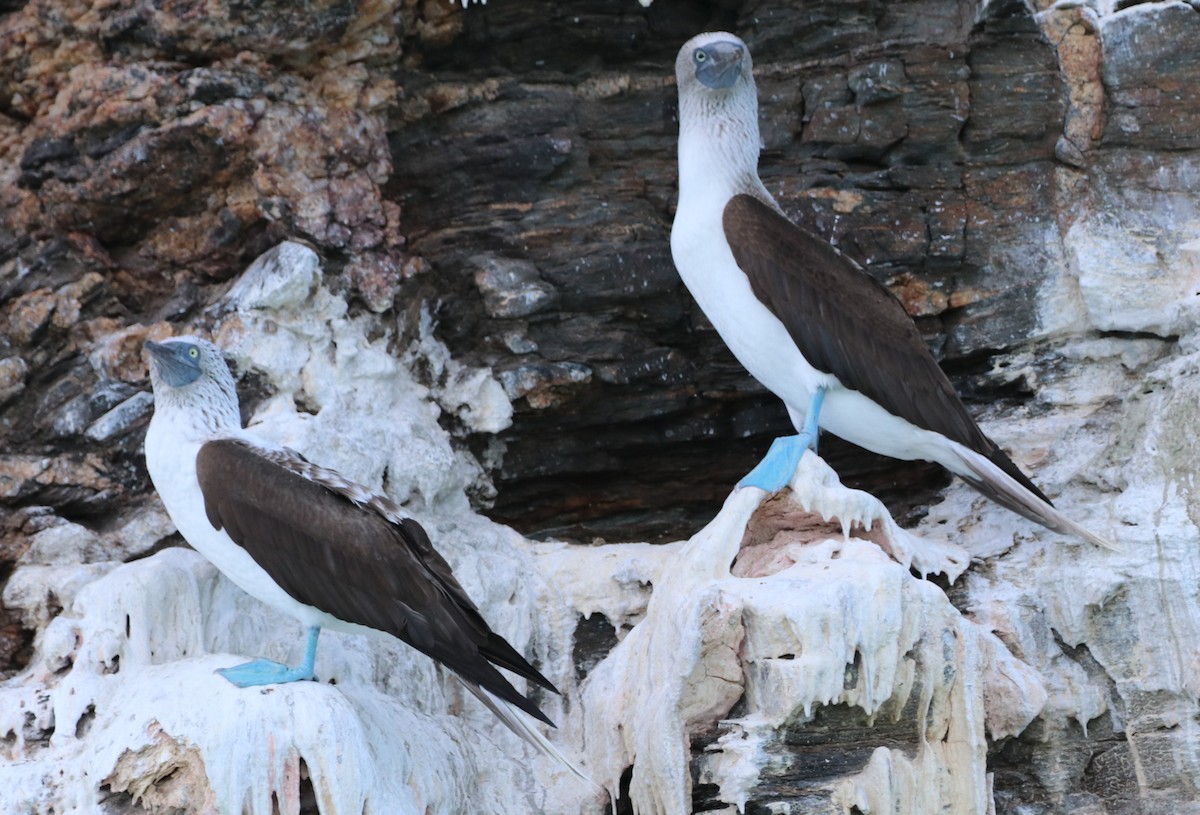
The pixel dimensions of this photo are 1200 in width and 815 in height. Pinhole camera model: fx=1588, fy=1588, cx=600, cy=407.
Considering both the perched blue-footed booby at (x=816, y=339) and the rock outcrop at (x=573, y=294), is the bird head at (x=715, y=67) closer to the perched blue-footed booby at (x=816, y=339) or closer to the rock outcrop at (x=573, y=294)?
the perched blue-footed booby at (x=816, y=339)

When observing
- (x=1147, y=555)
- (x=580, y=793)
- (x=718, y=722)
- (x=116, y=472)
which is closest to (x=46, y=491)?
(x=116, y=472)

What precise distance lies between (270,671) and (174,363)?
1378mm

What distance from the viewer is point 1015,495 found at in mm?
6707

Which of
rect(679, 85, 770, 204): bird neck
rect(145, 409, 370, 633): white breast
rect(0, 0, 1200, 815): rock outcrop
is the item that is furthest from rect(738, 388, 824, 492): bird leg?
rect(145, 409, 370, 633): white breast

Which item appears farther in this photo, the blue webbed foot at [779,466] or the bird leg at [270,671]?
the blue webbed foot at [779,466]

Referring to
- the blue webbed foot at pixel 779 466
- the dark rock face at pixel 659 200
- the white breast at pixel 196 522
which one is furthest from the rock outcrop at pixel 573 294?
the white breast at pixel 196 522

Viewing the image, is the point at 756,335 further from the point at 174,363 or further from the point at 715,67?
the point at 174,363

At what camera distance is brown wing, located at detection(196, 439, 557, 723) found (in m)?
5.95

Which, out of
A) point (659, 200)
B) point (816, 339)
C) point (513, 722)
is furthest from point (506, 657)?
point (659, 200)

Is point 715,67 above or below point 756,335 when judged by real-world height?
above

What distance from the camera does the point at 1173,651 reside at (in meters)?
6.62

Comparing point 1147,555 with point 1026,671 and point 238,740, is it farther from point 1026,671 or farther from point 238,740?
point 238,740

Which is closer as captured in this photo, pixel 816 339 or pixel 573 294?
pixel 816 339

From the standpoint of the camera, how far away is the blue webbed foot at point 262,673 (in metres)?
5.92
